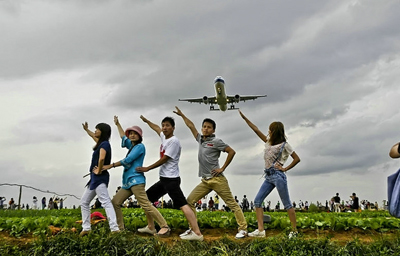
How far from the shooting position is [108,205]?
6.44 metres

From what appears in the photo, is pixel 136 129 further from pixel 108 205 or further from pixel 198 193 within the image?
pixel 198 193

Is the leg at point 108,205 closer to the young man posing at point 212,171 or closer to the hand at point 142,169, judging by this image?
the hand at point 142,169

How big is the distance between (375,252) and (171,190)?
10.4 feet

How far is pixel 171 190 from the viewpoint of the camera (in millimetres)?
6656

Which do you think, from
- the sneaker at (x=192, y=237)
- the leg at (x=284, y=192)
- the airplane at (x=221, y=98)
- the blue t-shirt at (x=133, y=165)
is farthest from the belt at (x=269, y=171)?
the airplane at (x=221, y=98)

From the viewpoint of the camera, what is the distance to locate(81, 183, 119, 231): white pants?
6.40m

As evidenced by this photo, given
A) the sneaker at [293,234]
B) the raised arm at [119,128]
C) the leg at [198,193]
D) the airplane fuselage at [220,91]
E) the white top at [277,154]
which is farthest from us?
the airplane fuselage at [220,91]

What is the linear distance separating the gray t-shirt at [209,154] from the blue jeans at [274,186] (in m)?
0.86

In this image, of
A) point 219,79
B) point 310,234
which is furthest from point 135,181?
point 219,79

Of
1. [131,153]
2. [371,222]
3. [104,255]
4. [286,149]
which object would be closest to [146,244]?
[104,255]

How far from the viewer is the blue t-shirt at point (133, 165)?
664 centimetres

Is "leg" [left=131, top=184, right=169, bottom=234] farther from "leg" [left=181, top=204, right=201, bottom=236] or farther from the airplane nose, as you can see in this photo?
the airplane nose

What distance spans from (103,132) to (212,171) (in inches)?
78.0

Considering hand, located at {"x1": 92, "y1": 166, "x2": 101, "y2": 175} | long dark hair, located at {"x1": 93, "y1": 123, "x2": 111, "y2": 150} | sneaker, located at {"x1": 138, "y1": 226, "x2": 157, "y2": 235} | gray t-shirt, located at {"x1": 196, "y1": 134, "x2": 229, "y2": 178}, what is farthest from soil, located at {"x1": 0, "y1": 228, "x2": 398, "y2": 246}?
long dark hair, located at {"x1": 93, "y1": 123, "x2": 111, "y2": 150}
